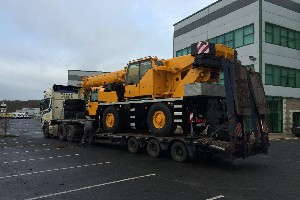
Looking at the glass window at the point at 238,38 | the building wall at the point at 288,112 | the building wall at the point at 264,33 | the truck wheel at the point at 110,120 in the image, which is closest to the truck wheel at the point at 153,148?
the truck wheel at the point at 110,120

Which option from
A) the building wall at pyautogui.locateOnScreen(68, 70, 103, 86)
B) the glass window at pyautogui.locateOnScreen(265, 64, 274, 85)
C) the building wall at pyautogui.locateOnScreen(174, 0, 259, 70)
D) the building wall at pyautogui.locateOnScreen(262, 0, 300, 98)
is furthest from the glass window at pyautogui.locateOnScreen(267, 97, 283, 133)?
the building wall at pyautogui.locateOnScreen(68, 70, 103, 86)

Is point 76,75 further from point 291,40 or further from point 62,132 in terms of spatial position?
point 62,132

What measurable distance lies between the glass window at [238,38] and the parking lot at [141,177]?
1763cm

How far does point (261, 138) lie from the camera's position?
11.6 meters

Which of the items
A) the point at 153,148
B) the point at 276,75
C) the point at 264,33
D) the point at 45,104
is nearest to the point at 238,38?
the point at 264,33

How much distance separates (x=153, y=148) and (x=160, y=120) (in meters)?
1.21

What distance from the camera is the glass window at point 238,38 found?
2923 cm

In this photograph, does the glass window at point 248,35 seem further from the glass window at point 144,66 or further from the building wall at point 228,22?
the glass window at point 144,66

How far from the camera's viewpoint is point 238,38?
2950cm

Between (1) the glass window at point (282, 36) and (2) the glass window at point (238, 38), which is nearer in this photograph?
(1) the glass window at point (282, 36)

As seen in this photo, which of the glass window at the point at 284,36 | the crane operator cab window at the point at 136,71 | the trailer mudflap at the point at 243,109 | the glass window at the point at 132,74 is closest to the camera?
the trailer mudflap at the point at 243,109

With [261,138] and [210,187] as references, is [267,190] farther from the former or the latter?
[261,138]

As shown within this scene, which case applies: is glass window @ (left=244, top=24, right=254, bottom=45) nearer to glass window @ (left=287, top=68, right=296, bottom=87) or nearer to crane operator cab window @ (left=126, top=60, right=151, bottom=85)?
glass window @ (left=287, top=68, right=296, bottom=87)

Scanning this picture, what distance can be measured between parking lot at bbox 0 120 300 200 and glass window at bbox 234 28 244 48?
57.8ft
